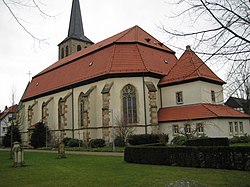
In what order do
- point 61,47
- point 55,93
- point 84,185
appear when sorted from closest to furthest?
point 84,185 < point 55,93 < point 61,47

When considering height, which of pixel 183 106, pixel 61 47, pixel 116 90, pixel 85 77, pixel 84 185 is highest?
pixel 61 47

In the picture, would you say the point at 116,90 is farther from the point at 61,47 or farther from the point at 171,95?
the point at 61,47

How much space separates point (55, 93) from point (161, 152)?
2719 cm

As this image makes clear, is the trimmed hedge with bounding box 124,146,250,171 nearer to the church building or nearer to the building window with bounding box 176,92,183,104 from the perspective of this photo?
the church building

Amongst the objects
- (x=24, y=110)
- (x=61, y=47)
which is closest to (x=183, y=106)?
(x=24, y=110)

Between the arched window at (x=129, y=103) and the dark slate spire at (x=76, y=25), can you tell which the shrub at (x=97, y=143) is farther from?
the dark slate spire at (x=76, y=25)

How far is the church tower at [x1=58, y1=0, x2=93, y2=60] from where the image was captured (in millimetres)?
52219

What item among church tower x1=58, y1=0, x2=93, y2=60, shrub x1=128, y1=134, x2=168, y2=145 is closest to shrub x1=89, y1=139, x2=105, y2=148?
shrub x1=128, y1=134, x2=168, y2=145

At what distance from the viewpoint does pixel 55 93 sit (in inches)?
1528

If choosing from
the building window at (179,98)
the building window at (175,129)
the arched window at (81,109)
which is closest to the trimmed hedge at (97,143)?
the arched window at (81,109)

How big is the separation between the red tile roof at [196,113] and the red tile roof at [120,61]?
15.3 feet

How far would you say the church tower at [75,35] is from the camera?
52.2m

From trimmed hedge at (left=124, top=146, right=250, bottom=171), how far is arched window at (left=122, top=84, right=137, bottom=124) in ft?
44.9

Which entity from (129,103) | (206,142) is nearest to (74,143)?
(129,103)
